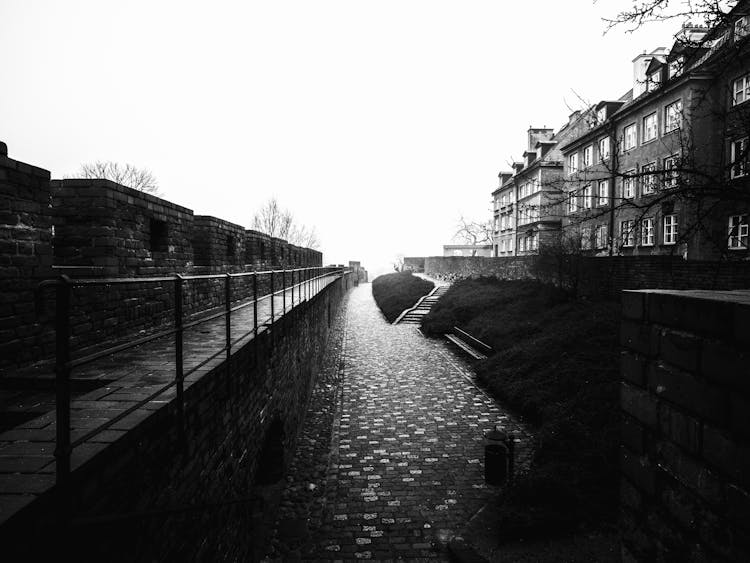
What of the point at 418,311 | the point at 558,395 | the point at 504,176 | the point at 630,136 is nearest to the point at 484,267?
the point at 418,311

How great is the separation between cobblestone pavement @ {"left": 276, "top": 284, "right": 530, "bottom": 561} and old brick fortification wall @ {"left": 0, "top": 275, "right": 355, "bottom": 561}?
1.22 metres

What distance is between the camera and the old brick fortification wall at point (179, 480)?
179cm

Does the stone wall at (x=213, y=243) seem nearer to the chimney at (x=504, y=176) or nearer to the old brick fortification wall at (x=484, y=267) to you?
the old brick fortification wall at (x=484, y=267)

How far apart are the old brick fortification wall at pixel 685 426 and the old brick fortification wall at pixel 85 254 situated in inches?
130

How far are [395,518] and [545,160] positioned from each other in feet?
119

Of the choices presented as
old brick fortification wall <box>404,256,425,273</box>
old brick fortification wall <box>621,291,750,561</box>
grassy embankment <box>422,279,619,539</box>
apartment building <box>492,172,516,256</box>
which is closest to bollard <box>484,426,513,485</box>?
grassy embankment <box>422,279,619,539</box>

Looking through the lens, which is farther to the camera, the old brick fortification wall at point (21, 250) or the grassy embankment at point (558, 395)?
the grassy embankment at point (558, 395)

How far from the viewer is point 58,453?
165 centimetres

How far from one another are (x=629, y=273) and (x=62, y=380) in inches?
542

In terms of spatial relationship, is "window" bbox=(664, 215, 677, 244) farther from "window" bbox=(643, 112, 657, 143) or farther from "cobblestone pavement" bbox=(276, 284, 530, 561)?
"cobblestone pavement" bbox=(276, 284, 530, 561)

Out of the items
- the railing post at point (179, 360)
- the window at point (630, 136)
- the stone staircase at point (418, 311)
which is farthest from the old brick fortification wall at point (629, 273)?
the window at point (630, 136)

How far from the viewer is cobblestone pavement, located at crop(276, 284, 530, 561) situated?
543cm

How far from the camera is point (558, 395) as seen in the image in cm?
871

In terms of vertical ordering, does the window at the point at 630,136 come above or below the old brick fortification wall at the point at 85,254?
above
